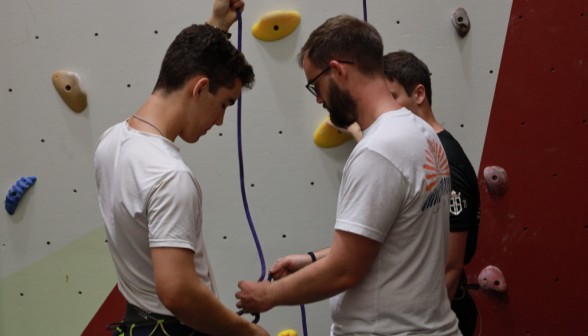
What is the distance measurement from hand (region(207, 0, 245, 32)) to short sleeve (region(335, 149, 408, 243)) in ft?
2.26

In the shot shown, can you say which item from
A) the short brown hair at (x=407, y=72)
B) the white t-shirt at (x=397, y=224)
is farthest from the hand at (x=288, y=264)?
the short brown hair at (x=407, y=72)

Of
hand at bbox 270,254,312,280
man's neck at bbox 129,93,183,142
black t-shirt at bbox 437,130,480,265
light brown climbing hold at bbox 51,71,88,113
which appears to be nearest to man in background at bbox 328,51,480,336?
black t-shirt at bbox 437,130,480,265

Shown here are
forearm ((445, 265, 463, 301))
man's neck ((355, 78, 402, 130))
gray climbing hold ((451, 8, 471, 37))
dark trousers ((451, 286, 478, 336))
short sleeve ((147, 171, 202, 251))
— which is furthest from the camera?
gray climbing hold ((451, 8, 471, 37))

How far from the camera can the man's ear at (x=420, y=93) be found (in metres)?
1.45

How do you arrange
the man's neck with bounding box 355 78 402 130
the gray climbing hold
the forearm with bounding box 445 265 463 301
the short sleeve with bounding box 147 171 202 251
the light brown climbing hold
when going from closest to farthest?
the short sleeve with bounding box 147 171 202 251, the man's neck with bounding box 355 78 402 130, the forearm with bounding box 445 265 463 301, the gray climbing hold, the light brown climbing hold

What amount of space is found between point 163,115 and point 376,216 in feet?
1.75

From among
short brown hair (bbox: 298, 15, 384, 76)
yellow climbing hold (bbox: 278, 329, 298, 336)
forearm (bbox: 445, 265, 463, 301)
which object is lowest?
yellow climbing hold (bbox: 278, 329, 298, 336)

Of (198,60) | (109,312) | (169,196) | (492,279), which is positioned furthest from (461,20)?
(109,312)

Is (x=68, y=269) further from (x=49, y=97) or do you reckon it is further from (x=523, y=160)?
(x=523, y=160)

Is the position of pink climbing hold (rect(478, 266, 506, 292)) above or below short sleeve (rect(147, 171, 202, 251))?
below

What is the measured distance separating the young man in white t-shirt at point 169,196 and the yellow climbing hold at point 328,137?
25.3 inches

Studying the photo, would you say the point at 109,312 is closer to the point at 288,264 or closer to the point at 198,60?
the point at 288,264

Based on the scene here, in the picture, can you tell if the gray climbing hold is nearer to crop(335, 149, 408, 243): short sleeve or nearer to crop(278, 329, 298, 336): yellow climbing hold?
crop(335, 149, 408, 243): short sleeve

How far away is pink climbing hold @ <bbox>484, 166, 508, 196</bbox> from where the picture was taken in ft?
5.56
